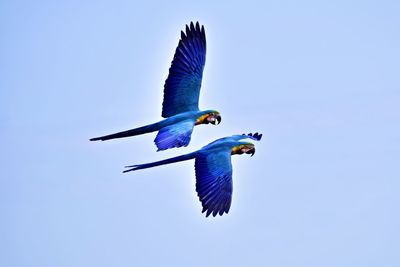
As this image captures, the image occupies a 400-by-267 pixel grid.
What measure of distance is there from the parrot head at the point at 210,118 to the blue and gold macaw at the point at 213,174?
0.59 metres

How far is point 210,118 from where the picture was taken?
80.4ft

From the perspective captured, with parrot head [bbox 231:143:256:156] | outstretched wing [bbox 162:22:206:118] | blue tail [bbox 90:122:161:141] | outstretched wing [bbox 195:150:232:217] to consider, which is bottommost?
outstretched wing [bbox 195:150:232:217]

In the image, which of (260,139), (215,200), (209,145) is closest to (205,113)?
(209,145)

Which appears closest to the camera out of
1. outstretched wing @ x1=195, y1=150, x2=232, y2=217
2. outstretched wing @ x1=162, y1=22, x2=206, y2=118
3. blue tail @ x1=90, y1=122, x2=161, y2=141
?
outstretched wing @ x1=195, y1=150, x2=232, y2=217

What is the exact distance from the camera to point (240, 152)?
82.5ft

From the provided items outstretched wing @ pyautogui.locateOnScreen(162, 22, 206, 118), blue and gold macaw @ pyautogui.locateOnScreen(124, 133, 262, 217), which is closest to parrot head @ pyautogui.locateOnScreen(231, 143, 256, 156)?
blue and gold macaw @ pyautogui.locateOnScreen(124, 133, 262, 217)

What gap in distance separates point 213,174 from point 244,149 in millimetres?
1910

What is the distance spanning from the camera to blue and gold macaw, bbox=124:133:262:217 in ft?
76.3

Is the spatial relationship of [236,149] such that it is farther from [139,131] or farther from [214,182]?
[139,131]

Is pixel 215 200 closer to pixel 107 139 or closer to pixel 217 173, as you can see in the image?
pixel 217 173

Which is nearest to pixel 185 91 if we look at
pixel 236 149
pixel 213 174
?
pixel 236 149

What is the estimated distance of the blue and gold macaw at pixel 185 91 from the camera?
2366 centimetres

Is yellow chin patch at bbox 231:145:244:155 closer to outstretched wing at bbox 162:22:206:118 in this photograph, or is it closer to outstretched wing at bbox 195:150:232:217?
outstretched wing at bbox 195:150:232:217

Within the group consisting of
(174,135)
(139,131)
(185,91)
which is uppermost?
(185,91)
